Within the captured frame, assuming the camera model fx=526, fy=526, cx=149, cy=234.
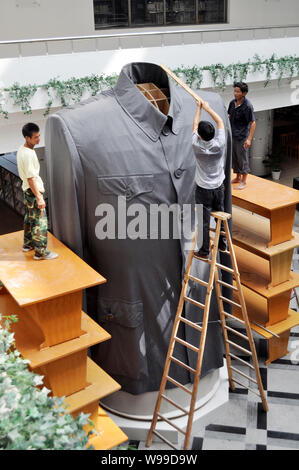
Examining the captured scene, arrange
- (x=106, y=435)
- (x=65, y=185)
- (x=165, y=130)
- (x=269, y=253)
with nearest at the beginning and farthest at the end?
(x=106, y=435) < (x=65, y=185) < (x=165, y=130) < (x=269, y=253)

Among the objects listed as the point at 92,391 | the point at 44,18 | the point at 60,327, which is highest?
the point at 44,18

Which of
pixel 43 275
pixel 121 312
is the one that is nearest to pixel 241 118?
pixel 121 312

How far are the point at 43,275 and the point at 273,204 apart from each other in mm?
2296

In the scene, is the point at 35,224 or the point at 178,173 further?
the point at 178,173

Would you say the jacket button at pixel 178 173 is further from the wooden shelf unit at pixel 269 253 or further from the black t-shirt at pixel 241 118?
the black t-shirt at pixel 241 118

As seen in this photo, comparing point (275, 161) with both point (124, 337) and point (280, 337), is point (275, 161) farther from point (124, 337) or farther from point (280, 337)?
point (124, 337)

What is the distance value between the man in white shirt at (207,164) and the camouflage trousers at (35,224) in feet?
3.51

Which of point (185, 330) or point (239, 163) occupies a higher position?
point (239, 163)

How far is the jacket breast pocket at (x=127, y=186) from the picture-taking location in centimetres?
358

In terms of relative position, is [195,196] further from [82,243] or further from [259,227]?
[259,227]

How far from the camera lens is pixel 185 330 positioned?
3.96 metres

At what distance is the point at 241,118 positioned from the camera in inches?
190

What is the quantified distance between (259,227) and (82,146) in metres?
2.44

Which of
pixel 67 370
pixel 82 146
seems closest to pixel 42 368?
pixel 67 370
